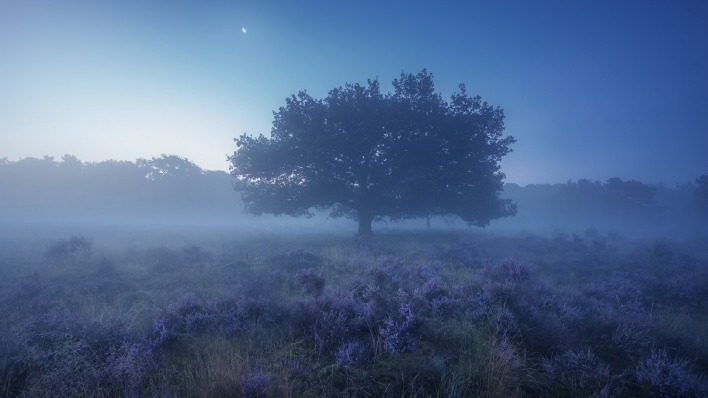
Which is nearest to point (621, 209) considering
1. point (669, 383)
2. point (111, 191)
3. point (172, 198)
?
point (669, 383)

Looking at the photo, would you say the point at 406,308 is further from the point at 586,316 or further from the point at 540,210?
the point at 540,210

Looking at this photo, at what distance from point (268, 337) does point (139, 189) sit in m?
78.7

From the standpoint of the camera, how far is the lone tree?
23.5 m

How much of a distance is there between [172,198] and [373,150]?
62.3 metres

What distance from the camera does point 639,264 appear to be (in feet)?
54.6

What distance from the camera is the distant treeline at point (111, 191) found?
209 feet

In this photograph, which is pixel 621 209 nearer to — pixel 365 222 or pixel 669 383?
pixel 365 222

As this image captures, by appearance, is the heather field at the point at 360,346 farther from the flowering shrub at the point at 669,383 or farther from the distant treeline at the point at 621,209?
the distant treeline at the point at 621,209

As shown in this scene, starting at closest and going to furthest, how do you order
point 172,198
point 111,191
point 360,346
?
point 360,346 < point 111,191 < point 172,198

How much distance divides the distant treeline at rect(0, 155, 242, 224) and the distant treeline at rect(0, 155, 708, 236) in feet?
0.52

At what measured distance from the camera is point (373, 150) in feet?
81.4

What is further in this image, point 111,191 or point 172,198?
point 172,198

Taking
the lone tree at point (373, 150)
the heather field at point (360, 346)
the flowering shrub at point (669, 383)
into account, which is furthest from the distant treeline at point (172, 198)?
the flowering shrub at point (669, 383)

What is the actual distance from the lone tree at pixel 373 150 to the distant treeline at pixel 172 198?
4263 centimetres
